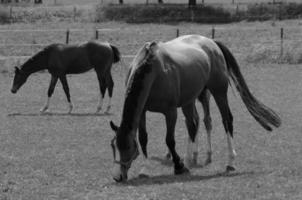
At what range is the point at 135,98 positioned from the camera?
920 cm

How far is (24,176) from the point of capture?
10.1m

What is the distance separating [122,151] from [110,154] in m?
3.06

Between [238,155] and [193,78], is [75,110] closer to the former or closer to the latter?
[238,155]

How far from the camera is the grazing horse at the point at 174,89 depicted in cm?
919

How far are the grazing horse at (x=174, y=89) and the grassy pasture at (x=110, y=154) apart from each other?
0.48m

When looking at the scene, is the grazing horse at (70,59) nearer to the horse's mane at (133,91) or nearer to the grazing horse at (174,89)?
the grazing horse at (174,89)

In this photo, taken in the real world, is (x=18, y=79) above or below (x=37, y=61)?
below

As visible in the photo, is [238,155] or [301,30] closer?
[238,155]

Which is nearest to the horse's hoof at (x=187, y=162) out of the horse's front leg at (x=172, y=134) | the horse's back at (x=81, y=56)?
the horse's front leg at (x=172, y=134)

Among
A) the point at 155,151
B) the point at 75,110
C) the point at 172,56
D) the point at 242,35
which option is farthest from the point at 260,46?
the point at 172,56

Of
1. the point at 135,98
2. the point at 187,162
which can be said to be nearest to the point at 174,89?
the point at 135,98

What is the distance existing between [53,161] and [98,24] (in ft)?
130

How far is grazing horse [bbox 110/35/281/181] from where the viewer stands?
9188 mm

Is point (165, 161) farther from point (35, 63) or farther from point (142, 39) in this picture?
point (142, 39)
